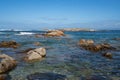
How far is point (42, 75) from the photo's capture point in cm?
1380

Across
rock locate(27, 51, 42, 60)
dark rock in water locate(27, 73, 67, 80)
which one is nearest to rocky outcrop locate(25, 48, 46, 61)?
rock locate(27, 51, 42, 60)

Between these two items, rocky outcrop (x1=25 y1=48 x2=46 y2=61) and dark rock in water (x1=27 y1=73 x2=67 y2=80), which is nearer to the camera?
dark rock in water (x1=27 y1=73 x2=67 y2=80)

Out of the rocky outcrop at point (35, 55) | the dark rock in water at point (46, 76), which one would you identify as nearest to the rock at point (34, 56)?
the rocky outcrop at point (35, 55)

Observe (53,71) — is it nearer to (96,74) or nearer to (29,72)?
(29,72)

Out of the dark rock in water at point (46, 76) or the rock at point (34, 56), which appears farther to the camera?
the rock at point (34, 56)

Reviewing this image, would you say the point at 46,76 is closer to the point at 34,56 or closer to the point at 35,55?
the point at 34,56

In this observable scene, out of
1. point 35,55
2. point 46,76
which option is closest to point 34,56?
point 35,55

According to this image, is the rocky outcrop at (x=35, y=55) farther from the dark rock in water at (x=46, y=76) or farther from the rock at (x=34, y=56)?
the dark rock in water at (x=46, y=76)

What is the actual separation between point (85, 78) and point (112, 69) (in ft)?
13.1

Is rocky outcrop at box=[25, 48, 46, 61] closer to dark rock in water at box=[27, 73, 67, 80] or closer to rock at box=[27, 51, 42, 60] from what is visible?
rock at box=[27, 51, 42, 60]

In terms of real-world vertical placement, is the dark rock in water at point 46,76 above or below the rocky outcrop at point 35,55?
below

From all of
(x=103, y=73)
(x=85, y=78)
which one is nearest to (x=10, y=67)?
(x=85, y=78)

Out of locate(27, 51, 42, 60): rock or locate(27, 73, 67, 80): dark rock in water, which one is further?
locate(27, 51, 42, 60): rock

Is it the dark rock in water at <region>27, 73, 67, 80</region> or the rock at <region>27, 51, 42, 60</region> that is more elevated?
the rock at <region>27, 51, 42, 60</region>
